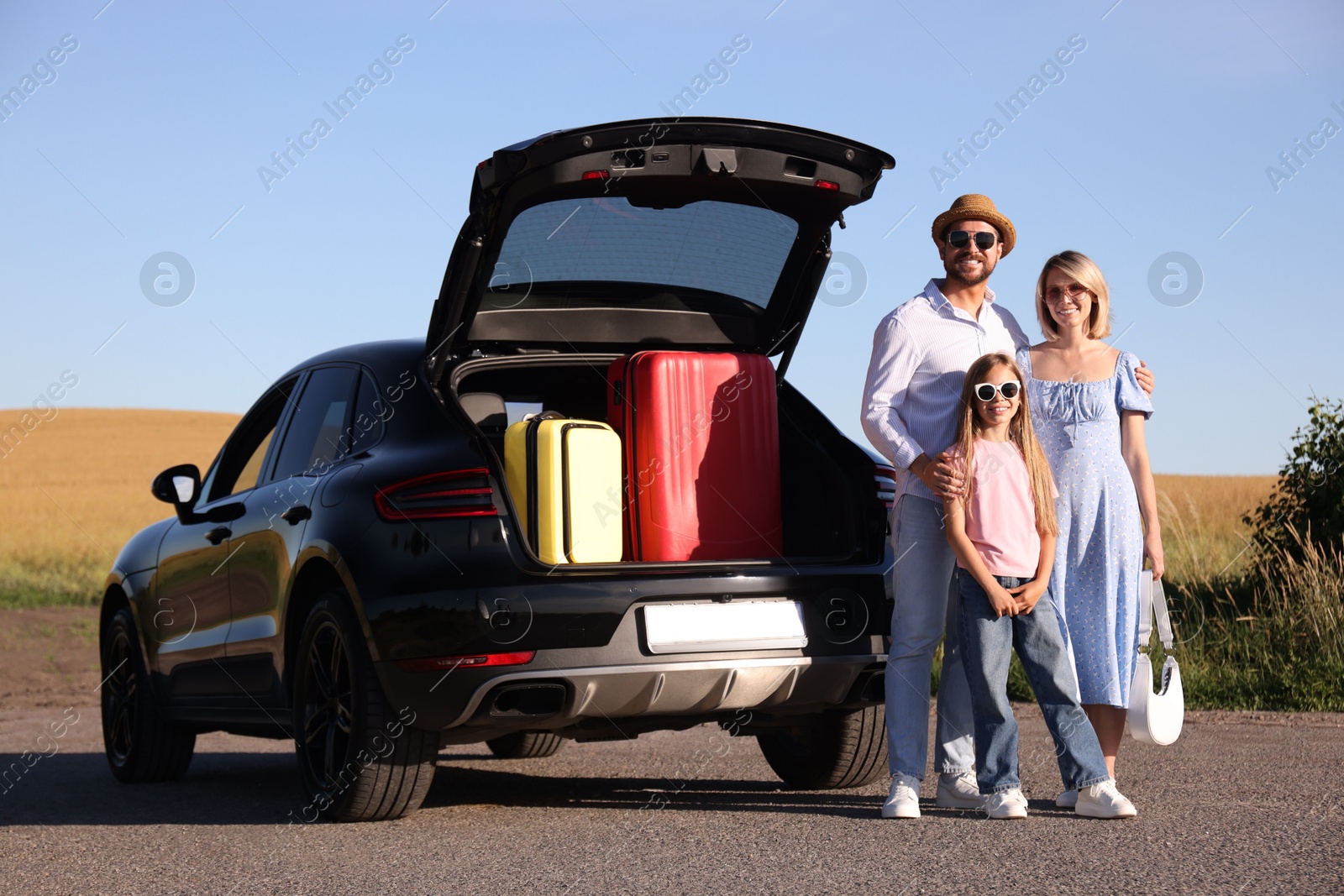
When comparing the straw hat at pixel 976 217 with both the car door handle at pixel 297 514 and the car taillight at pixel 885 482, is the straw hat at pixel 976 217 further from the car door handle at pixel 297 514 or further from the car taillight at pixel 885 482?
the car door handle at pixel 297 514

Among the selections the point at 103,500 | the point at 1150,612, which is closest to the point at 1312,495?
the point at 1150,612

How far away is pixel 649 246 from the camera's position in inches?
216

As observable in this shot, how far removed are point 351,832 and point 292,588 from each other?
3.10 feet

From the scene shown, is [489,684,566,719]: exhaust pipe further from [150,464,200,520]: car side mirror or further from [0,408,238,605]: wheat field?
[0,408,238,605]: wheat field

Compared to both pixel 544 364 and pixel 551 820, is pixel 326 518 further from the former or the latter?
pixel 551 820

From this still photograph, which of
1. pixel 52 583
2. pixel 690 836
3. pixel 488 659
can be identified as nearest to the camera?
pixel 488 659

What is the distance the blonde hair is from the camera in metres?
5.20

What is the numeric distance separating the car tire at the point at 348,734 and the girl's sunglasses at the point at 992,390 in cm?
217

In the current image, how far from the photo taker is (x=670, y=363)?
17.5 ft

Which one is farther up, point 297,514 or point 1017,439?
point 1017,439

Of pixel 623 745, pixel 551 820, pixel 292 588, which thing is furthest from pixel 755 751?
pixel 292 588

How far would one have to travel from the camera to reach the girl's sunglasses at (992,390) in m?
4.87

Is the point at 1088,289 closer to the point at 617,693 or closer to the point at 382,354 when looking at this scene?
the point at 617,693

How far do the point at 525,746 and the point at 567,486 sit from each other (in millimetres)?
2851
